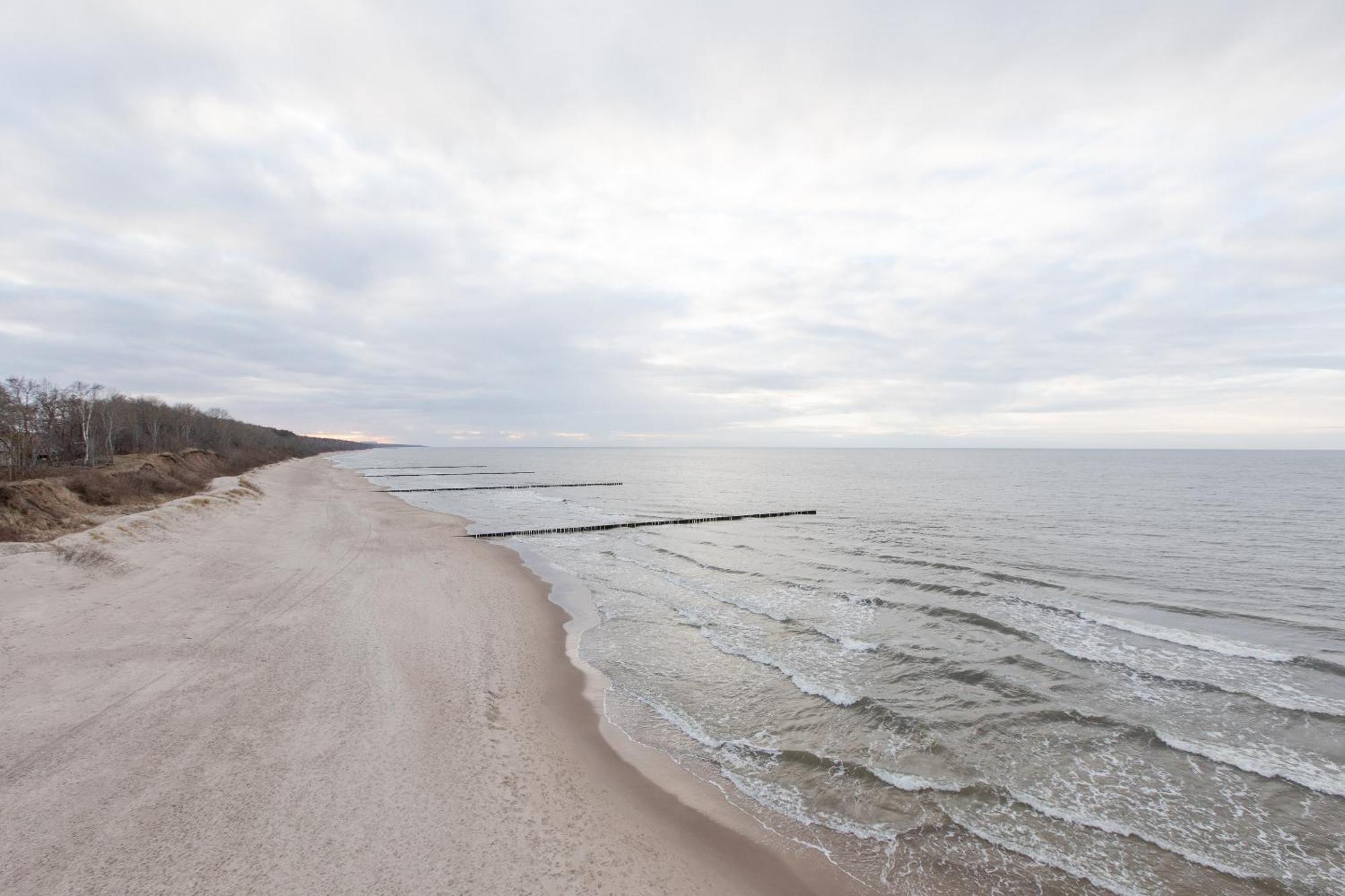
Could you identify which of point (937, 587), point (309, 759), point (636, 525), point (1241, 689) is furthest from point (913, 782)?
point (636, 525)

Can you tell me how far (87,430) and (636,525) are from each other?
5452 cm

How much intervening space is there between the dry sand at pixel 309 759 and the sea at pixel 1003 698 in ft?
5.55

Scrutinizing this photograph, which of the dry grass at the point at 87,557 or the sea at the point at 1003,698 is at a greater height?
the dry grass at the point at 87,557

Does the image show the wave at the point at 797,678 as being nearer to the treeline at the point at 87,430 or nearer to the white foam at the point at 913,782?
the white foam at the point at 913,782

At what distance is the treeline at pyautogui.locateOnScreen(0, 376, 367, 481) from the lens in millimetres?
39516

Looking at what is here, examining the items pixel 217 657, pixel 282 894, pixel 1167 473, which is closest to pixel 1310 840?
pixel 282 894

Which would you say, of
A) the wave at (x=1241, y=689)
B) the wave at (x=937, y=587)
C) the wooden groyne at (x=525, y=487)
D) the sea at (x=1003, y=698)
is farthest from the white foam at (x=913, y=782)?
the wooden groyne at (x=525, y=487)

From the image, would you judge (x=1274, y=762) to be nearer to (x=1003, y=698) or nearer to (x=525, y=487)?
(x=1003, y=698)

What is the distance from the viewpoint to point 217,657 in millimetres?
11312

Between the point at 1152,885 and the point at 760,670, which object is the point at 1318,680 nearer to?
the point at 1152,885

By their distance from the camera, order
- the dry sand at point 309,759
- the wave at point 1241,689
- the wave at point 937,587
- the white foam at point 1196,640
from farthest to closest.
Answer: the wave at point 937,587 → the white foam at point 1196,640 → the wave at point 1241,689 → the dry sand at point 309,759

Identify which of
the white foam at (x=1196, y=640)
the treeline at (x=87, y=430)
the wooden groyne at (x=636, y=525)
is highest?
the treeline at (x=87, y=430)

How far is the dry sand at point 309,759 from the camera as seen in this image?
593cm

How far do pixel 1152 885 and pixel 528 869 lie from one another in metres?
7.38
